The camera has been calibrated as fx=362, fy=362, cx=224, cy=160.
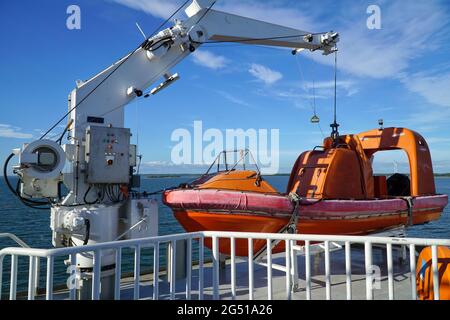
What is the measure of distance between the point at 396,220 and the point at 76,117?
253 inches

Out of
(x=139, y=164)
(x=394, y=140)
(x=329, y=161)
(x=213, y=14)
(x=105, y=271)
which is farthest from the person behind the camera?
(x=394, y=140)

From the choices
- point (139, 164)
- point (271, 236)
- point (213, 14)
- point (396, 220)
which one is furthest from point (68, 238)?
point (396, 220)

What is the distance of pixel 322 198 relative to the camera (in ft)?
21.3

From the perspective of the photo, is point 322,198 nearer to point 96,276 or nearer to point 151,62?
point 151,62

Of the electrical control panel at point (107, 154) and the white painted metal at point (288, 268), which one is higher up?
the electrical control panel at point (107, 154)

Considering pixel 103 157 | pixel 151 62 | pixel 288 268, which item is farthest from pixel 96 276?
pixel 151 62

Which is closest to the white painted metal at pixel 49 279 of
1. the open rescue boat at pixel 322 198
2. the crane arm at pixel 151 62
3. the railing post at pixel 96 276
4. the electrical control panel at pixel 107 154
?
the railing post at pixel 96 276

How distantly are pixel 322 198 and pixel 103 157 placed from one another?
3792mm

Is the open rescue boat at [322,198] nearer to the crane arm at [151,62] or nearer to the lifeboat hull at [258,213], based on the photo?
the lifeboat hull at [258,213]

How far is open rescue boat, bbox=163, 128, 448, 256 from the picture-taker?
5.94 metres

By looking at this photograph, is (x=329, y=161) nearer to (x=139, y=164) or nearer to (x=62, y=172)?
(x=139, y=164)

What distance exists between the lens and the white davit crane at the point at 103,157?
503cm
